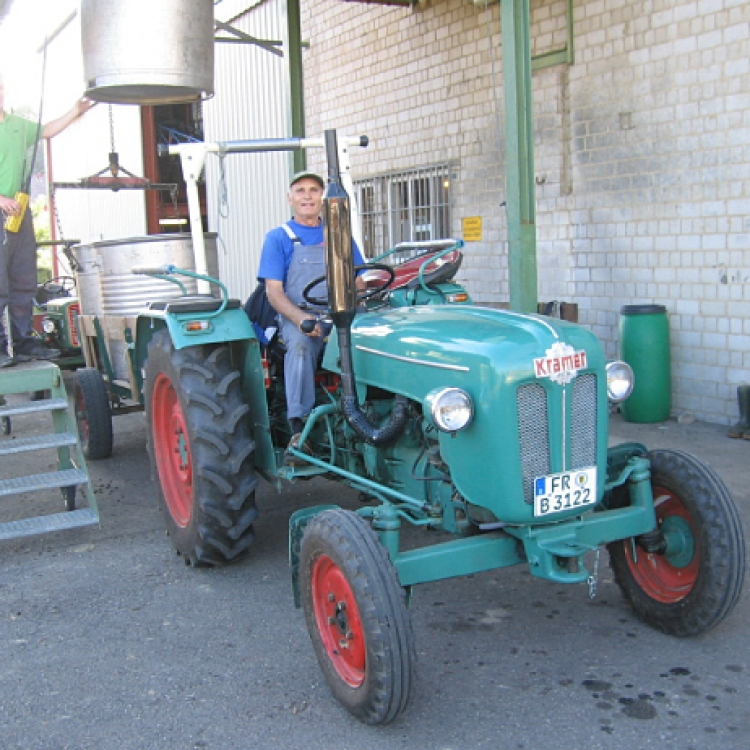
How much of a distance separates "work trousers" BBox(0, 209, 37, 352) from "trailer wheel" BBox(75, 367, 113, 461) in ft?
1.97

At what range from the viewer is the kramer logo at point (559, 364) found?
315cm

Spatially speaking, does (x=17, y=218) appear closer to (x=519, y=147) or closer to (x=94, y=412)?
(x=94, y=412)

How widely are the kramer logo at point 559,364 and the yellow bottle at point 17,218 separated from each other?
400cm

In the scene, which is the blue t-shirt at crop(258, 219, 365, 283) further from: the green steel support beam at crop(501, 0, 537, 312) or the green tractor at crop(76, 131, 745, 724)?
the green steel support beam at crop(501, 0, 537, 312)

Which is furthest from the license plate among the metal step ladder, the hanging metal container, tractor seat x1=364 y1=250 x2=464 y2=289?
the hanging metal container

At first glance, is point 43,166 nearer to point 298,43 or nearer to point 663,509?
point 298,43

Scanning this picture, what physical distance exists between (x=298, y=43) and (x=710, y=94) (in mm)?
4561

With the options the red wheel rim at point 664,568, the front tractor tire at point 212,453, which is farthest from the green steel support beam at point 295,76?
the red wheel rim at point 664,568

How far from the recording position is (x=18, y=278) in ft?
20.1

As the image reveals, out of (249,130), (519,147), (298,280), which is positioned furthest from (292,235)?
(249,130)

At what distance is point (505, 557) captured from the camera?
3.29m

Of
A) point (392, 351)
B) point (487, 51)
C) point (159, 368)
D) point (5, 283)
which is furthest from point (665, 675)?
point (487, 51)

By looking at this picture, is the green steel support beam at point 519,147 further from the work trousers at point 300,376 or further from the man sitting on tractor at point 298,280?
the work trousers at point 300,376

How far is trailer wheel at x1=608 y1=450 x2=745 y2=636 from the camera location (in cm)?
337
